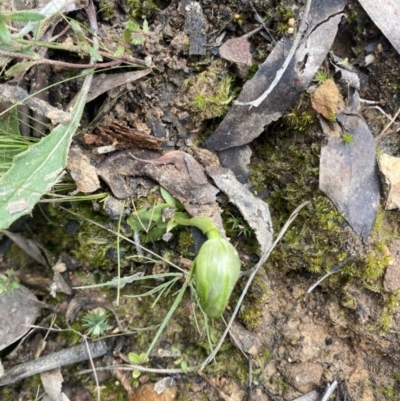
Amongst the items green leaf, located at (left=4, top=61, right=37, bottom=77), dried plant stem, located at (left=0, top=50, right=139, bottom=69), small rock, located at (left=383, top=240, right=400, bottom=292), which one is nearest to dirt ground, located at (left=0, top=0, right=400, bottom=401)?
small rock, located at (left=383, top=240, right=400, bottom=292)

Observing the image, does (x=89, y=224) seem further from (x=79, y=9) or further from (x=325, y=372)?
(x=325, y=372)

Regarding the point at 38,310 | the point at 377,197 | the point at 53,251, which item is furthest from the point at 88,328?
the point at 377,197

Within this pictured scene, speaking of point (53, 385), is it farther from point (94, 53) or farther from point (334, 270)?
point (94, 53)

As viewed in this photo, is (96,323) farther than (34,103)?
Yes

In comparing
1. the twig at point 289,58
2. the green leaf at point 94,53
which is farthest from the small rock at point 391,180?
the green leaf at point 94,53

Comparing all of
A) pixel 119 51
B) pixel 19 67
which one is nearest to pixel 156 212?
pixel 119 51
